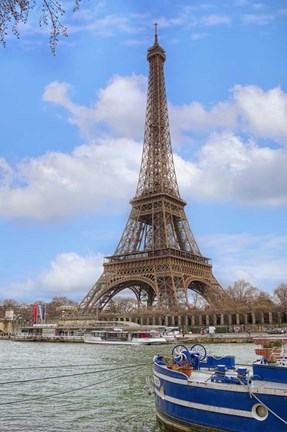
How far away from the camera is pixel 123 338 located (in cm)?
6825

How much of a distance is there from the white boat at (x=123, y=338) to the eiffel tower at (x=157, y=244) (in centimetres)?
970

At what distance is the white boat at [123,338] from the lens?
64.1m

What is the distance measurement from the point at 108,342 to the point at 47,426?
→ 172 ft

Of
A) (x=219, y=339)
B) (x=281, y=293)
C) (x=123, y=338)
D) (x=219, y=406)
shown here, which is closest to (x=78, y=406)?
(x=219, y=406)

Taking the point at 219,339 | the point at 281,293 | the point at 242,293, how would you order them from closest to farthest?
the point at 219,339, the point at 281,293, the point at 242,293

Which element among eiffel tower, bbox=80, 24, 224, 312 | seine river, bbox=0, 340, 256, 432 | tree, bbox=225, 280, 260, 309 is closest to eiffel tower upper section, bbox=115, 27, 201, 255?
eiffel tower, bbox=80, 24, 224, 312

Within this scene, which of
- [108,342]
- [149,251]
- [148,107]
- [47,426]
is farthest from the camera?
[148,107]

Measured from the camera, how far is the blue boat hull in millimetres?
11711

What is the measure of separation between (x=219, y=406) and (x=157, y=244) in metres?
73.8

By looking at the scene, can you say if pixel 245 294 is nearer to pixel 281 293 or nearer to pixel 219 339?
pixel 281 293

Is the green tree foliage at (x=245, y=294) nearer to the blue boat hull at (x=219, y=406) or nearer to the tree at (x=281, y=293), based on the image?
the tree at (x=281, y=293)

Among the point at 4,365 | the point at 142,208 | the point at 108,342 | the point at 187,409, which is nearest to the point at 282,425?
the point at 187,409

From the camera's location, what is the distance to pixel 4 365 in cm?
3684

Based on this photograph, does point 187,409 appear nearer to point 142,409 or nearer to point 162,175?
point 142,409
